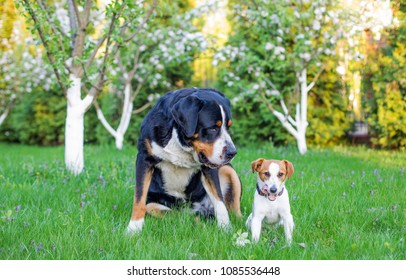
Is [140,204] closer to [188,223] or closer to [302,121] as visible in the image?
[188,223]

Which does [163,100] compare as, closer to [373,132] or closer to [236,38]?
[236,38]

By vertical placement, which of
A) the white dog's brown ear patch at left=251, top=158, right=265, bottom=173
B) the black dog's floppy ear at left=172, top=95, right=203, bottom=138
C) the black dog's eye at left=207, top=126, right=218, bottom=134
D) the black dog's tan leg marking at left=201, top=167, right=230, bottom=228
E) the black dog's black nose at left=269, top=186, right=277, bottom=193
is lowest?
the black dog's tan leg marking at left=201, top=167, right=230, bottom=228

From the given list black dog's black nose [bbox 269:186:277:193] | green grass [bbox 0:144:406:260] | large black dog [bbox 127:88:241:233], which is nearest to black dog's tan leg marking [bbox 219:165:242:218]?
large black dog [bbox 127:88:241:233]

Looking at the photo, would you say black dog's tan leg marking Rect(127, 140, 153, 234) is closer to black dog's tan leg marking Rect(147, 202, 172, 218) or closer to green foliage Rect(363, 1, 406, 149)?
black dog's tan leg marking Rect(147, 202, 172, 218)

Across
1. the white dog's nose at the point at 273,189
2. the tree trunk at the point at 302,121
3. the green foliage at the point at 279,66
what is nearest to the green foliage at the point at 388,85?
the green foliage at the point at 279,66

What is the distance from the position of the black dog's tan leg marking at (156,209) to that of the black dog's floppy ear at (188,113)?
0.96 meters

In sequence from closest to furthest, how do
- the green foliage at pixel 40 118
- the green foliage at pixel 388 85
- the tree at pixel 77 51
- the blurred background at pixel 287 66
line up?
the tree at pixel 77 51 < the blurred background at pixel 287 66 < the green foliage at pixel 388 85 < the green foliage at pixel 40 118

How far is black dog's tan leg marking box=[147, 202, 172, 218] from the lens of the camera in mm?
4215

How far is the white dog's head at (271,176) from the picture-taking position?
3.54 m

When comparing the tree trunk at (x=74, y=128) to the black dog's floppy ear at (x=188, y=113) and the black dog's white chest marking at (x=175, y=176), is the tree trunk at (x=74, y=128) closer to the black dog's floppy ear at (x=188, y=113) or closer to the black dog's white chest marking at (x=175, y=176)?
the black dog's white chest marking at (x=175, y=176)

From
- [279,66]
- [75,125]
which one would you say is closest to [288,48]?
[279,66]

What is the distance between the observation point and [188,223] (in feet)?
12.6

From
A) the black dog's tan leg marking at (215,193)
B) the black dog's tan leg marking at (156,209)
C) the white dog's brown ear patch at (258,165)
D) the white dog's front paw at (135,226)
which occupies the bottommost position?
the white dog's front paw at (135,226)

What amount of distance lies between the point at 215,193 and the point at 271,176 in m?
0.68
